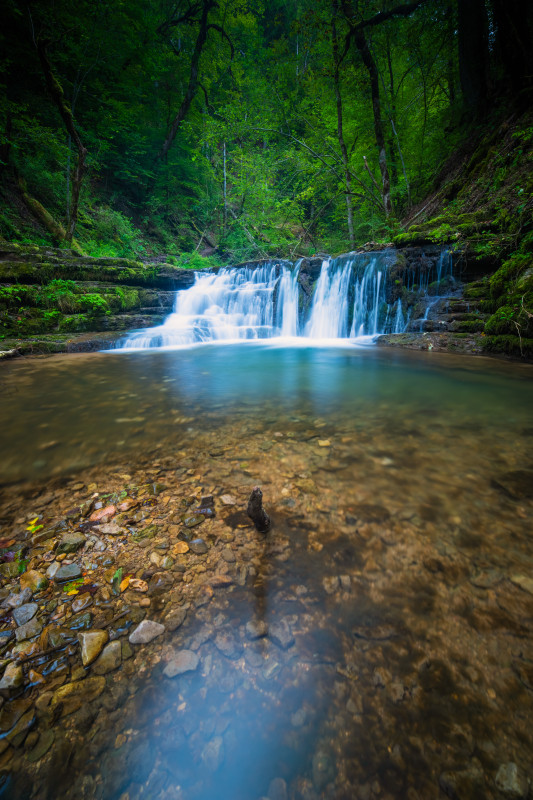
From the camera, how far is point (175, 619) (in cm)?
104

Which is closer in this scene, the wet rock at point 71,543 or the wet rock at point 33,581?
the wet rock at point 33,581

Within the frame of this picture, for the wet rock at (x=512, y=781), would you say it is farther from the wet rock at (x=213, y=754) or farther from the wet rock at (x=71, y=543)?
the wet rock at (x=71, y=543)

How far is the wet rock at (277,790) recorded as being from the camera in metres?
0.66

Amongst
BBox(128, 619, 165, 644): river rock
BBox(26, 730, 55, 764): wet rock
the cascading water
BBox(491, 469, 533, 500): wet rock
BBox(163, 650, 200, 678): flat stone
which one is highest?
the cascading water

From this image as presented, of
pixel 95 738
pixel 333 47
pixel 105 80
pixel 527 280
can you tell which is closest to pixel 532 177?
pixel 527 280

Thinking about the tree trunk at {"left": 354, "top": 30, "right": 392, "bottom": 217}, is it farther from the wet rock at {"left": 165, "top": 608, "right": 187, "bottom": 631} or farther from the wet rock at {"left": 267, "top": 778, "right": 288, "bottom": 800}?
the wet rock at {"left": 267, "top": 778, "right": 288, "bottom": 800}

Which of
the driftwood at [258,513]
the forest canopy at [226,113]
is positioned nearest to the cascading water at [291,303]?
the forest canopy at [226,113]

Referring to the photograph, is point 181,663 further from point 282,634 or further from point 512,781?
point 512,781

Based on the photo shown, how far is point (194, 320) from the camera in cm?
1061

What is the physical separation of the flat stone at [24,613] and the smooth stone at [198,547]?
0.57 m

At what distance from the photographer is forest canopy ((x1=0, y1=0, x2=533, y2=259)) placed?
998cm

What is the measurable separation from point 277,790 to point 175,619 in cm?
52

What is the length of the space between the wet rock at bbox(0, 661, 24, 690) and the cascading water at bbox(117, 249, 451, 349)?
8217mm

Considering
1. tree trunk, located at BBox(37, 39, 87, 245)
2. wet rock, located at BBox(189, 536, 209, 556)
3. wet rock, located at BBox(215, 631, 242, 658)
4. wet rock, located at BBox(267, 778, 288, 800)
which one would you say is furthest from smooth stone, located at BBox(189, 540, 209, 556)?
tree trunk, located at BBox(37, 39, 87, 245)
